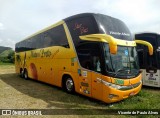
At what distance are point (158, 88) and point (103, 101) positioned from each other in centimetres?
595

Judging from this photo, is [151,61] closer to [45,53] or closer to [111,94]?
[111,94]

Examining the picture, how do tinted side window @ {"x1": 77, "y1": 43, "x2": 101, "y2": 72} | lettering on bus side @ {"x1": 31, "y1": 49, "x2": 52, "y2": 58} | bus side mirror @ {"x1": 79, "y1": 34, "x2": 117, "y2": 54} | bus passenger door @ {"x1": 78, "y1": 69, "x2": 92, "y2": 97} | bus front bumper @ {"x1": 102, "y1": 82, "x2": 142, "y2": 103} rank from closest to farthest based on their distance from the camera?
bus side mirror @ {"x1": 79, "y1": 34, "x2": 117, "y2": 54} < bus front bumper @ {"x1": 102, "y1": 82, "x2": 142, "y2": 103} < tinted side window @ {"x1": 77, "y1": 43, "x2": 101, "y2": 72} < bus passenger door @ {"x1": 78, "y1": 69, "x2": 92, "y2": 97} < lettering on bus side @ {"x1": 31, "y1": 49, "x2": 52, "y2": 58}

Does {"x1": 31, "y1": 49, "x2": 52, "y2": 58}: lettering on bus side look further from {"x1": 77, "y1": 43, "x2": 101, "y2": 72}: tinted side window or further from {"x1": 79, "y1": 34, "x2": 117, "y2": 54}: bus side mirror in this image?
{"x1": 79, "y1": 34, "x2": 117, "y2": 54}: bus side mirror

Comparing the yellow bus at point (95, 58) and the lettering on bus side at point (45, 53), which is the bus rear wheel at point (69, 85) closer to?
the yellow bus at point (95, 58)

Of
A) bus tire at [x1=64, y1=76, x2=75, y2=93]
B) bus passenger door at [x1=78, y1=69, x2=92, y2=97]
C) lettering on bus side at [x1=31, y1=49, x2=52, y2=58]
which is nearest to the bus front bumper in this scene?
bus passenger door at [x1=78, y1=69, x2=92, y2=97]

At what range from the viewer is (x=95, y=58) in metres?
8.45

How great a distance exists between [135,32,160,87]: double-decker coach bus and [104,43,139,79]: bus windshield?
131 inches

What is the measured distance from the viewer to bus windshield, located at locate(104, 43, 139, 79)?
26.5 ft

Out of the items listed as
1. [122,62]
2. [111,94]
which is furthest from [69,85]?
[122,62]

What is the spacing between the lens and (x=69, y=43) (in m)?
10.2

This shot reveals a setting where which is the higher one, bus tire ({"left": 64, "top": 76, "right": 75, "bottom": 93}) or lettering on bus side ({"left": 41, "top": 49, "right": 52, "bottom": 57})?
lettering on bus side ({"left": 41, "top": 49, "right": 52, "bottom": 57})

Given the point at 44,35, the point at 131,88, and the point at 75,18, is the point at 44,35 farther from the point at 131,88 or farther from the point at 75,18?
the point at 131,88

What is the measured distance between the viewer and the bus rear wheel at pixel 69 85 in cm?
1026

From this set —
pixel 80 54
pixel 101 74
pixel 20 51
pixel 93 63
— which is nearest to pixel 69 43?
pixel 80 54
